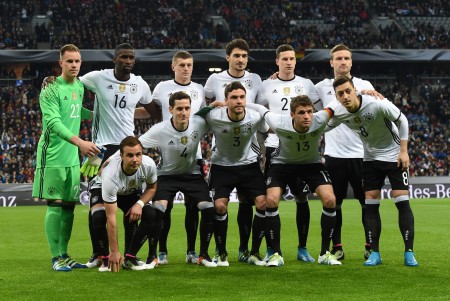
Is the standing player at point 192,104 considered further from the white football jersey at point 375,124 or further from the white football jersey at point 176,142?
the white football jersey at point 375,124

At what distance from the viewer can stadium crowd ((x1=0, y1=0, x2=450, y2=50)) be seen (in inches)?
1475

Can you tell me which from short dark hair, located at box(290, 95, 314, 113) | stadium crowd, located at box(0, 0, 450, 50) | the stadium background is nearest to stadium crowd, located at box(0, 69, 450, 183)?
the stadium background

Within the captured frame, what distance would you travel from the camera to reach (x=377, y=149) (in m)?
8.76

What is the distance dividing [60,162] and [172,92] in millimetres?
1675

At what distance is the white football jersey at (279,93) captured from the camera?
30.7 feet

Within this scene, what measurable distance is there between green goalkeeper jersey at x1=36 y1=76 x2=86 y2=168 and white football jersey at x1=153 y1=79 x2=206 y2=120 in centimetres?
107

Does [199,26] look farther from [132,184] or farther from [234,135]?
[132,184]

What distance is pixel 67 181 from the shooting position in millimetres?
8695

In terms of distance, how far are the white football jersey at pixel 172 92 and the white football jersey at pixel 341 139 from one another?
1577mm

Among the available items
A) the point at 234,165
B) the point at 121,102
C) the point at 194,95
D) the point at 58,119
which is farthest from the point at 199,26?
the point at 58,119

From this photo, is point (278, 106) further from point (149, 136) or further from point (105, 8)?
point (105, 8)

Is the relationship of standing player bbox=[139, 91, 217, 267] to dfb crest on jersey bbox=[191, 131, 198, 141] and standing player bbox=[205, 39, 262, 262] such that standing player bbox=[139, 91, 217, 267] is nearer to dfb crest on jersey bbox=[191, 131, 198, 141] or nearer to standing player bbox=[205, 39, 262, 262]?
dfb crest on jersey bbox=[191, 131, 198, 141]

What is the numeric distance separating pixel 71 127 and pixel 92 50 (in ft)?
88.9

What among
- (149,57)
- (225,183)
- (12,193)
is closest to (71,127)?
(225,183)
